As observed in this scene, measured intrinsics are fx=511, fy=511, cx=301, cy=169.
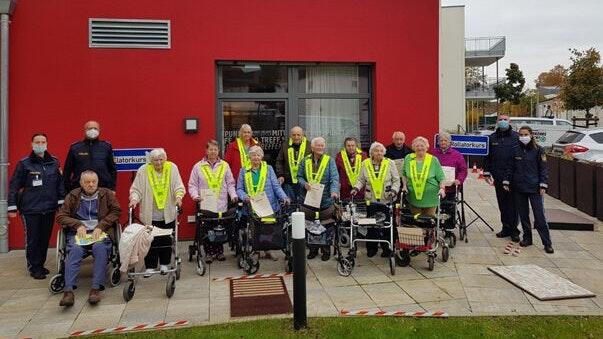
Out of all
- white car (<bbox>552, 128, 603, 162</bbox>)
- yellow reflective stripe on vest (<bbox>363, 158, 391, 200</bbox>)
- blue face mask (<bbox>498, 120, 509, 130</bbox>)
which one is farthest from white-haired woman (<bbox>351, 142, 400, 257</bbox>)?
white car (<bbox>552, 128, 603, 162</bbox>)

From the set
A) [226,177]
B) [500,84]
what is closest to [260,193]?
[226,177]

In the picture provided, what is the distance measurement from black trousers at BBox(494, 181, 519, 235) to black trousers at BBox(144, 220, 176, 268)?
520 cm

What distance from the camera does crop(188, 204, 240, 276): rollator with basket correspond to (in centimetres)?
656

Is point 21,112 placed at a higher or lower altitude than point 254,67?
lower

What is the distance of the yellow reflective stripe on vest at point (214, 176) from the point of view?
6.85 metres

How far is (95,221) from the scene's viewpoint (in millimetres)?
6027

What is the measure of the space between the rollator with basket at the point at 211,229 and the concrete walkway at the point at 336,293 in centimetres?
29

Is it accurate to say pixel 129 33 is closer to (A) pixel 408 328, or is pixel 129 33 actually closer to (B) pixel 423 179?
(B) pixel 423 179

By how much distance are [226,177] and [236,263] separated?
3.89ft

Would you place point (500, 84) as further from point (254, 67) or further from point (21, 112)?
point (21, 112)

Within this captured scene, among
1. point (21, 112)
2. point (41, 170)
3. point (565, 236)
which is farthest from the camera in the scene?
point (565, 236)

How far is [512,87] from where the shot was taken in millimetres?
36625

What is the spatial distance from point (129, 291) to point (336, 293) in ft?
7.44

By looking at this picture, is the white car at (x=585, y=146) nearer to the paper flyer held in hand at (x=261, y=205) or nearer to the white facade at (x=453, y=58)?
the paper flyer held in hand at (x=261, y=205)
